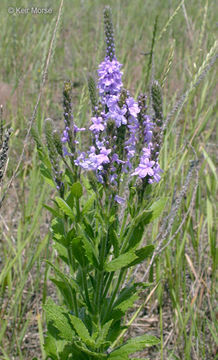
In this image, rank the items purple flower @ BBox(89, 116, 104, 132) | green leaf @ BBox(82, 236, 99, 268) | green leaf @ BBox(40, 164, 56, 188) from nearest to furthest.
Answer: purple flower @ BBox(89, 116, 104, 132), green leaf @ BBox(82, 236, 99, 268), green leaf @ BBox(40, 164, 56, 188)

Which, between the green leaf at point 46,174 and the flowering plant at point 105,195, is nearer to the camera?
the flowering plant at point 105,195

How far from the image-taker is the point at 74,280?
158 centimetres

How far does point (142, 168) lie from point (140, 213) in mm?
158

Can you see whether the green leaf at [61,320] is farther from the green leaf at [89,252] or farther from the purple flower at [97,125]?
the purple flower at [97,125]

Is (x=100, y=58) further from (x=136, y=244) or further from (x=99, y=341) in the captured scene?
(x=99, y=341)

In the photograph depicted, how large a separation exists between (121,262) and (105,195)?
0.24 meters

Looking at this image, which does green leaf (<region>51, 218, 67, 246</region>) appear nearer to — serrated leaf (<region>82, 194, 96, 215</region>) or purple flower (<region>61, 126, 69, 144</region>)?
serrated leaf (<region>82, 194, 96, 215</region>)

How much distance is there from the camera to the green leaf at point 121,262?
137 centimetres

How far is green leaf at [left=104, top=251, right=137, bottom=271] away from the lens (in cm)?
137

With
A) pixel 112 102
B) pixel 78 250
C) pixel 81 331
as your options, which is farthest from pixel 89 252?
pixel 112 102

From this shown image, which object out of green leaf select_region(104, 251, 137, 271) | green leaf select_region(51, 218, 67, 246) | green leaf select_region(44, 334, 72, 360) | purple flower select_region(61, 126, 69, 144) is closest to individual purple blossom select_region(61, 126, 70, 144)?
purple flower select_region(61, 126, 69, 144)

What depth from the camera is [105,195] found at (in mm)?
1365

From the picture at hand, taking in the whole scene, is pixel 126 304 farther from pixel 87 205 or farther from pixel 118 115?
pixel 118 115

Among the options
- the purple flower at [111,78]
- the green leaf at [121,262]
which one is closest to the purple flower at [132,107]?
the purple flower at [111,78]
